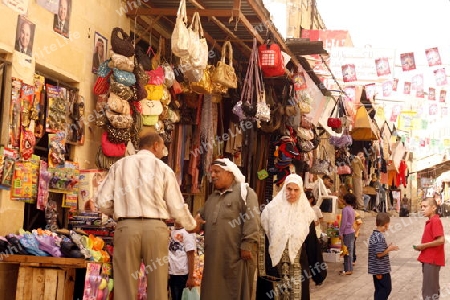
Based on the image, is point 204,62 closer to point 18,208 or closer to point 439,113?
point 18,208

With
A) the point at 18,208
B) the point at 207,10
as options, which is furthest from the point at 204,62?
the point at 18,208

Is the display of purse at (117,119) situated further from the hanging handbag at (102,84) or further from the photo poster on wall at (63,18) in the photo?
the photo poster on wall at (63,18)

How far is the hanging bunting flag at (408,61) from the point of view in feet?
59.3

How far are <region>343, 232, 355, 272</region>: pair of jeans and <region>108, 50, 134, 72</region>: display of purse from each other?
6.82m

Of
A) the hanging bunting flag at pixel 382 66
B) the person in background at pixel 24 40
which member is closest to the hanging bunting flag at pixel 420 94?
the hanging bunting flag at pixel 382 66

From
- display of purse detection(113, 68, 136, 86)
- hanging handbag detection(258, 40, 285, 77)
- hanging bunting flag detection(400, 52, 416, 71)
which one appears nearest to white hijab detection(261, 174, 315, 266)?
display of purse detection(113, 68, 136, 86)

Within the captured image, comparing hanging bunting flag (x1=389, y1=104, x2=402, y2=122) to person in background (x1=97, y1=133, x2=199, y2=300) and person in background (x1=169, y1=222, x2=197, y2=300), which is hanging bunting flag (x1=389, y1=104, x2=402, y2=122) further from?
person in background (x1=97, y1=133, x2=199, y2=300)

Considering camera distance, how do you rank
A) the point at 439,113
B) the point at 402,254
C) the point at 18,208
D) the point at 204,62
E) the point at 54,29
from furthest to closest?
the point at 439,113
the point at 402,254
the point at 204,62
the point at 54,29
the point at 18,208

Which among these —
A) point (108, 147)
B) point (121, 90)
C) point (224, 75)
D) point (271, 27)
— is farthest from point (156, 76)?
point (271, 27)

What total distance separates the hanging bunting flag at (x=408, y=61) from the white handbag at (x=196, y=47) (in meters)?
10.7

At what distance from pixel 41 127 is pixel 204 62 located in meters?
2.41

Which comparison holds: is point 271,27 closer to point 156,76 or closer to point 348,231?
point 156,76

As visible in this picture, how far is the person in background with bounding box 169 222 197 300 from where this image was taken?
7289 millimetres

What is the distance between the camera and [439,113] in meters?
30.5
